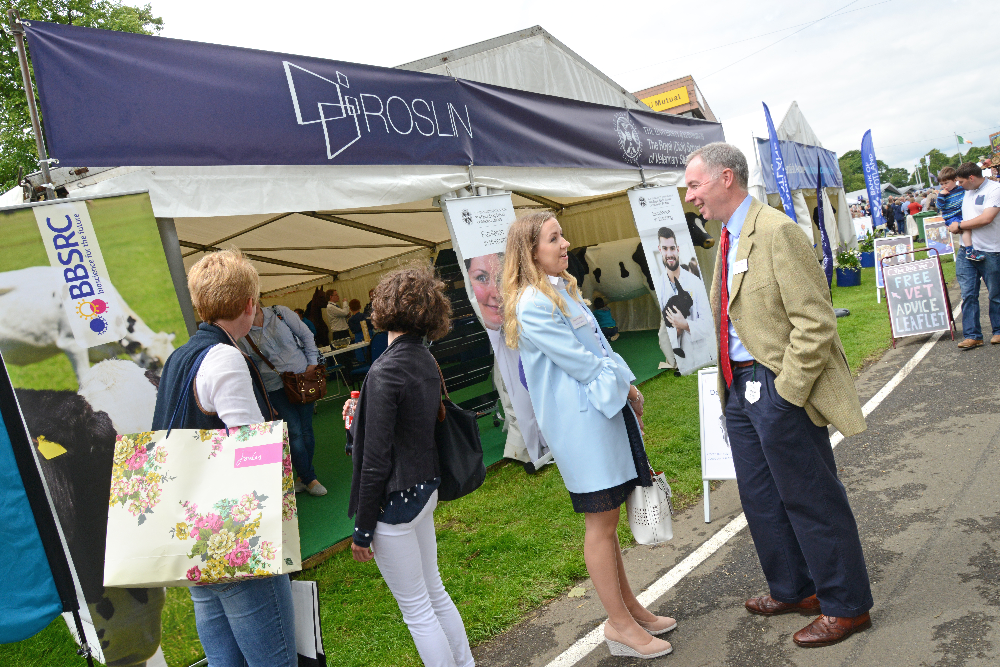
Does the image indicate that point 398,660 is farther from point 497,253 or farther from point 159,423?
point 497,253

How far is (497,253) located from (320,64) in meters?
1.97

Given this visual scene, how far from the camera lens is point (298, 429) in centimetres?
583

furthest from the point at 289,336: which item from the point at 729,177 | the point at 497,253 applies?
the point at 729,177

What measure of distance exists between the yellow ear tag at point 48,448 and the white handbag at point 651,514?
8.22 ft

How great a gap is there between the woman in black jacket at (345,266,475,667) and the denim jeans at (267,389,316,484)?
351 centimetres

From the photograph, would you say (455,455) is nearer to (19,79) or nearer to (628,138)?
(628,138)

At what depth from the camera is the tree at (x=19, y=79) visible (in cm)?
1808

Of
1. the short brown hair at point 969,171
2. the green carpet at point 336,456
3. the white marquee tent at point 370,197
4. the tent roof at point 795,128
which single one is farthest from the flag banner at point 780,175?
the short brown hair at point 969,171

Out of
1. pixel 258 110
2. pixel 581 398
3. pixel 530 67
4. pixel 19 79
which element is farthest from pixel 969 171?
pixel 19 79

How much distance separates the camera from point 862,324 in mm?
9594

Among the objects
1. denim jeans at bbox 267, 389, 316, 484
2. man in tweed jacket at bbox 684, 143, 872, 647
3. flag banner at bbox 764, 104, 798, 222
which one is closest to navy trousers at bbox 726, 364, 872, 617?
man in tweed jacket at bbox 684, 143, 872, 647

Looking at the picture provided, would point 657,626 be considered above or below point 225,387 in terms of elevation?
below

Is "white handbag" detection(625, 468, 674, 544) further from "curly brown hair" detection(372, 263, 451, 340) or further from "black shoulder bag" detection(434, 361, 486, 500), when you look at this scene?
"curly brown hair" detection(372, 263, 451, 340)

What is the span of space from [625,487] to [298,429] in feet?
12.7
